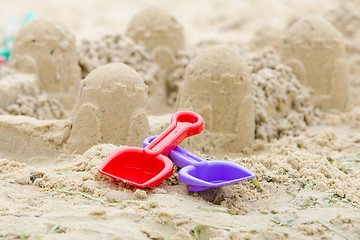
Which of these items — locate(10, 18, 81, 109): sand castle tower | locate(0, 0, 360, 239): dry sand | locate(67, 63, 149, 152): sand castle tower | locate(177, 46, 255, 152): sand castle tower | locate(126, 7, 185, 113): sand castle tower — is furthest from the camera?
locate(126, 7, 185, 113): sand castle tower

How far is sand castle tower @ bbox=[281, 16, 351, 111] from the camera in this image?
4.18m

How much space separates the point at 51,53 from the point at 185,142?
1.60m

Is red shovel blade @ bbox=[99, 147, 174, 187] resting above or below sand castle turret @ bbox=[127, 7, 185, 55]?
below

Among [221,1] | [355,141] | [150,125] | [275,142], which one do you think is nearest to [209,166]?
[150,125]

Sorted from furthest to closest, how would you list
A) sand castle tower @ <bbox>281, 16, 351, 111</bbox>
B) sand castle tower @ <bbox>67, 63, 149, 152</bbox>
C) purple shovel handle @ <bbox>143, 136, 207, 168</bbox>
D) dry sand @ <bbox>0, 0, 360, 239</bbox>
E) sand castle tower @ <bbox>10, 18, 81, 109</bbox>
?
sand castle tower @ <bbox>281, 16, 351, 111</bbox>
sand castle tower @ <bbox>10, 18, 81, 109</bbox>
sand castle tower @ <bbox>67, 63, 149, 152</bbox>
purple shovel handle @ <bbox>143, 136, 207, 168</bbox>
dry sand @ <bbox>0, 0, 360, 239</bbox>

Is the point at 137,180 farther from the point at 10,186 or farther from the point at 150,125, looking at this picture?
the point at 150,125

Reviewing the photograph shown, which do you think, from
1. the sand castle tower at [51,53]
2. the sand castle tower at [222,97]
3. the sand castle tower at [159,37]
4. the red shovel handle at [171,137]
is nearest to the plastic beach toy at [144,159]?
the red shovel handle at [171,137]

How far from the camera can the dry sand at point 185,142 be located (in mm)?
1839

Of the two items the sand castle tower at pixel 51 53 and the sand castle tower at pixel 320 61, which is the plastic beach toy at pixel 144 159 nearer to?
the sand castle tower at pixel 51 53

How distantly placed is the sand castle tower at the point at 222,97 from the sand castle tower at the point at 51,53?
1256 mm

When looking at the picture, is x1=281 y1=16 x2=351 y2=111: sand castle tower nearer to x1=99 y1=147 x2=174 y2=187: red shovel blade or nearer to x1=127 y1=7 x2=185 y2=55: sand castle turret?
x1=127 y1=7 x2=185 y2=55: sand castle turret

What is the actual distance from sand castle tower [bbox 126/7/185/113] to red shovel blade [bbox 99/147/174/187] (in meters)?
2.20

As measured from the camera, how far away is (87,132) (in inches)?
117

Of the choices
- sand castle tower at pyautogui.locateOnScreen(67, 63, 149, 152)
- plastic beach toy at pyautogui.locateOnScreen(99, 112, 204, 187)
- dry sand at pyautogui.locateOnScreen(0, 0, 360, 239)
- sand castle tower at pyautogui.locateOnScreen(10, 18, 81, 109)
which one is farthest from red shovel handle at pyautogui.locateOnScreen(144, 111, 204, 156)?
sand castle tower at pyautogui.locateOnScreen(10, 18, 81, 109)
